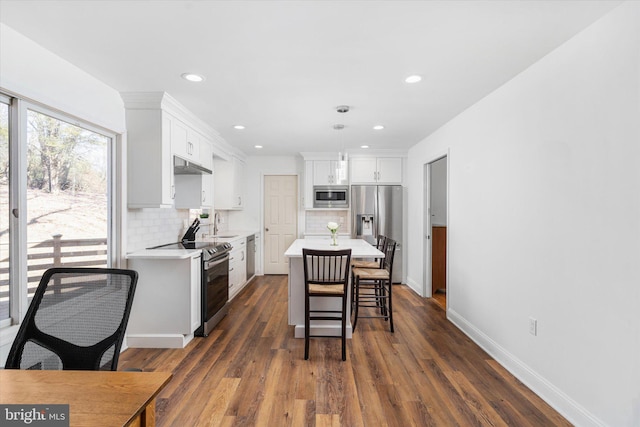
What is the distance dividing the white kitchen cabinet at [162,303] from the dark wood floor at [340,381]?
0.12 m

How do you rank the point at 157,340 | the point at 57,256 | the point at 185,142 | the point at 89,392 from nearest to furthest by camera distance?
1. the point at 89,392
2. the point at 57,256
3. the point at 157,340
4. the point at 185,142

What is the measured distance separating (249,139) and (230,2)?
3289 millimetres

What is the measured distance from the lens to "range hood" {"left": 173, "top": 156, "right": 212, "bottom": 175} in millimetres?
3447

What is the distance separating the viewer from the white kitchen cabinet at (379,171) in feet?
18.9

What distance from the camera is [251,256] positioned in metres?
5.75

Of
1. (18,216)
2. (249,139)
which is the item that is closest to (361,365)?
(18,216)

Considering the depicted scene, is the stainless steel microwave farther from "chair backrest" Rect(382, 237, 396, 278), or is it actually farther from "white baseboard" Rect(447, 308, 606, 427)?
"white baseboard" Rect(447, 308, 606, 427)

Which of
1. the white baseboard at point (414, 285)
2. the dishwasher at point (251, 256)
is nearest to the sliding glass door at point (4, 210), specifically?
the dishwasher at point (251, 256)

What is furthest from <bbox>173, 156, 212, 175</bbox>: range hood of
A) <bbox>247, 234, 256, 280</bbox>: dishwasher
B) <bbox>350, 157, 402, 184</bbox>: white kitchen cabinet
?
<bbox>350, 157, 402, 184</bbox>: white kitchen cabinet

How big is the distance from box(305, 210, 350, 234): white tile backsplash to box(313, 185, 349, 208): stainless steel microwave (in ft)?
1.10

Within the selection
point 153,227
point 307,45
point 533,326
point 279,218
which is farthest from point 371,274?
point 279,218

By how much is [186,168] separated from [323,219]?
3026 mm

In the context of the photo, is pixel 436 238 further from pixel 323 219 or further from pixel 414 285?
pixel 323 219

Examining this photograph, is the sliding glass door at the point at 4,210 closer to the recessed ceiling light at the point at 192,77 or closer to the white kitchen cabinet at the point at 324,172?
the recessed ceiling light at the point at 192,77
